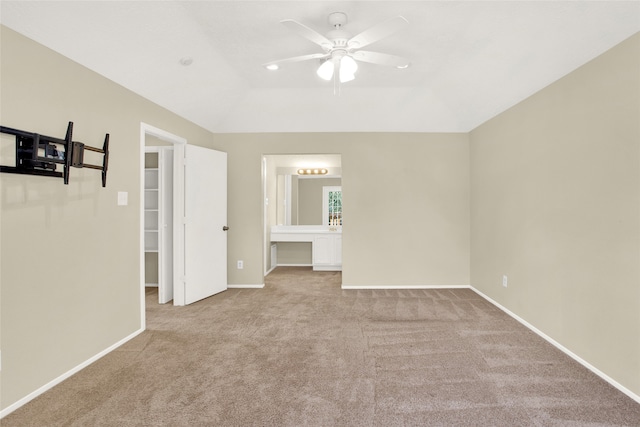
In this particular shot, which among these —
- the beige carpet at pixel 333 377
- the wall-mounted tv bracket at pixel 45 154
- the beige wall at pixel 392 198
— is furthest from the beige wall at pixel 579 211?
the wall-mounted tv bracket at pixel 45 154

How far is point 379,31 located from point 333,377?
93.5 inches

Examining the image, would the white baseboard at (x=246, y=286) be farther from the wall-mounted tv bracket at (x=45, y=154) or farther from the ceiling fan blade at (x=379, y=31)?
the ceiling fan blade at (x=379, y=31)

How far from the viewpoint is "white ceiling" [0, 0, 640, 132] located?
7.10ft

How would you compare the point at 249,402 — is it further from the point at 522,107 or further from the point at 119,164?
the point at 522,107

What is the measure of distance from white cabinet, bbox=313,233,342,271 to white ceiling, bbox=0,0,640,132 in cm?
232

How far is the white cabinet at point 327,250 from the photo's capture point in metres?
5.97

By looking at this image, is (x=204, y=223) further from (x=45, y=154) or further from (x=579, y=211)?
(x=579, y=211)

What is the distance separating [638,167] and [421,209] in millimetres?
2711

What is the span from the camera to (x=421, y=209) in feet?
15.3

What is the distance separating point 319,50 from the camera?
3.16 m

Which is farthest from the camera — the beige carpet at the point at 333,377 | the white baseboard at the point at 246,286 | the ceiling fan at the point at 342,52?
the white baseboard at the point at 246,286

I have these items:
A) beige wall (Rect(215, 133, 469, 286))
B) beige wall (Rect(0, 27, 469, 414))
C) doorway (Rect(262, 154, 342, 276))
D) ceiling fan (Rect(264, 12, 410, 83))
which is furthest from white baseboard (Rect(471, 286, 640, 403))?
doorway (Rect(262, 154, 342, 276))

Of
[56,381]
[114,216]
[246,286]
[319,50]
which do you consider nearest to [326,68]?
[319,50]

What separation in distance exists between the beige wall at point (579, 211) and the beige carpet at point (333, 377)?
277 millimetres
